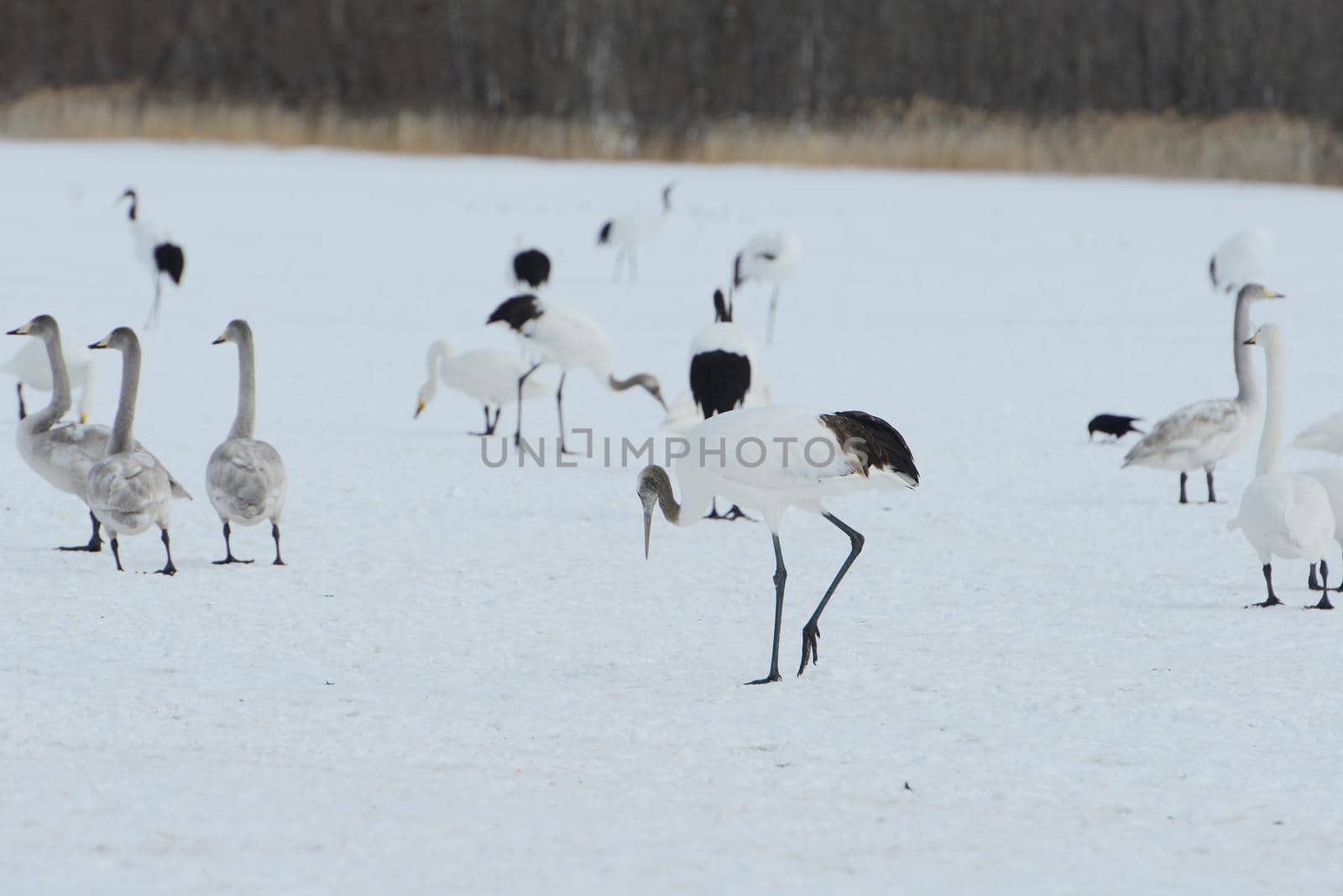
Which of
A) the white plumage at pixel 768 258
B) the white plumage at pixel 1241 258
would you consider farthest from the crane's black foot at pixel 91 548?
the white plumage at pixel 1241 258

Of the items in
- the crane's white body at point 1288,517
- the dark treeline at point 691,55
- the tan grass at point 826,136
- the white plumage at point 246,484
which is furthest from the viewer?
the dark treeline at point 691,55

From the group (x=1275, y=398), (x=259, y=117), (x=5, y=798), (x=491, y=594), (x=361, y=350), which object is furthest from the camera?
(x=259, y=117)

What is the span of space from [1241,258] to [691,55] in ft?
68.9

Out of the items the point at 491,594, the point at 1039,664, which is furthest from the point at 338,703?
the point at 1039,664

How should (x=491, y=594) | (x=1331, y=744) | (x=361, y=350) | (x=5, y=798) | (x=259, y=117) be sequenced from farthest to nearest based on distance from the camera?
(x=259, y=117) < (x=361, y=350) < (x=491, y=594) < (x=1331, y=744) < (x=5, y=798)

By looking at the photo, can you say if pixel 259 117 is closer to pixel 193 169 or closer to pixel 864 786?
pixel 193 169

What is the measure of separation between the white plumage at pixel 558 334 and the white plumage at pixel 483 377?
0.54ft

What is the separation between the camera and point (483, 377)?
9.88m

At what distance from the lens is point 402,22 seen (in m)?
36.4

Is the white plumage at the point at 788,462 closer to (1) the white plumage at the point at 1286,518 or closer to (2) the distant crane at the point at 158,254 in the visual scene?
(1) the white plumage at the point at 1286,518

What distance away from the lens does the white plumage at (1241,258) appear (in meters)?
15.4

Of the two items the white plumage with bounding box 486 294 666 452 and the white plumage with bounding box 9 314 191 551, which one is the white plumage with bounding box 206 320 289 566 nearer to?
the white plumage with bounding box 9 314 191 551

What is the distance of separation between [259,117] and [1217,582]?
82.2ft

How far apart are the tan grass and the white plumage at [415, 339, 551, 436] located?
55.6ft
